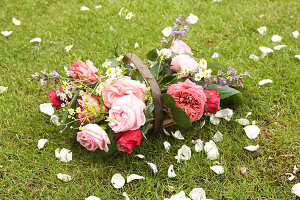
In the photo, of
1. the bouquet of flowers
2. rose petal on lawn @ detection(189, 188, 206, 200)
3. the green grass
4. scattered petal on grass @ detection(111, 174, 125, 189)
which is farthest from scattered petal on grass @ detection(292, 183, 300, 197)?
scattered petal on grass @ detection(111, 174, 125, 189)

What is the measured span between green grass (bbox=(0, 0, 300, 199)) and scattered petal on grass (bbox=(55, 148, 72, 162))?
0.09ft

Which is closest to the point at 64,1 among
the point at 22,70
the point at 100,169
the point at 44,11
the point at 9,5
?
the point at 44,11

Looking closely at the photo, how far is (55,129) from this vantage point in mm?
1747

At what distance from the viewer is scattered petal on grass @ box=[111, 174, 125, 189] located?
4.74ft

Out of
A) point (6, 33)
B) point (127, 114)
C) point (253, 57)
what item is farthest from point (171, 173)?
point (6, 33)

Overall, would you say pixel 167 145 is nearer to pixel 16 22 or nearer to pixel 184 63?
pixel 184 63

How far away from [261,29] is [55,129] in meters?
1.73

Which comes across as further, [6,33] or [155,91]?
[6,33]

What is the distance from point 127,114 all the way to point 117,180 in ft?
1.08

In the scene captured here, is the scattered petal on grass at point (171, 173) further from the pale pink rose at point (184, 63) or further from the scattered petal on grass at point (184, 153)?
the pale pink rose at point (184, 63)

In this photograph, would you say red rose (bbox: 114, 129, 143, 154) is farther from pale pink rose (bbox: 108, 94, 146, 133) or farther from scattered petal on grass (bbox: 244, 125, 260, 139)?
scattered petal on grass (bbox: 244, 125, 260, 139)

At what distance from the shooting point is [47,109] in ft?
6.04

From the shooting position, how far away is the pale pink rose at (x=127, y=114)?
4.49 feet

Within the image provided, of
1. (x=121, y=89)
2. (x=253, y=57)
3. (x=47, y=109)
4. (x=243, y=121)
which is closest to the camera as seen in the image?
(x=121, y=89)
